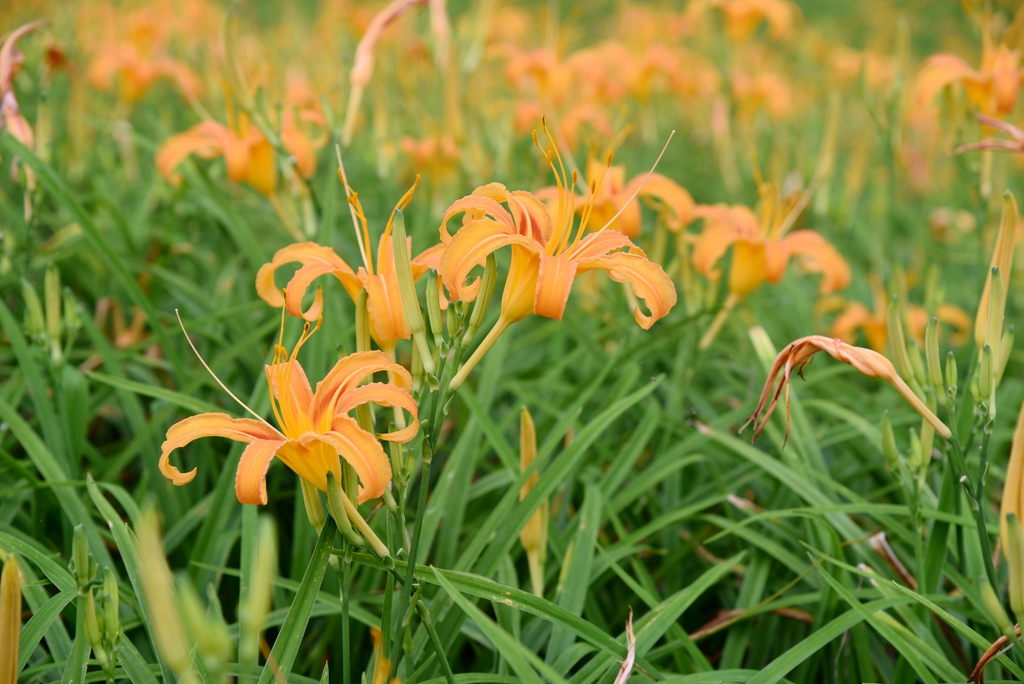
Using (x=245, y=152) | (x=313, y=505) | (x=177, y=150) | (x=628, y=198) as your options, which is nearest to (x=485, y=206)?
(x=313, y=505)

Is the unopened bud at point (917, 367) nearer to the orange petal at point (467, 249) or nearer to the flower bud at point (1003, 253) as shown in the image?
the flower bud at point (1003, 253)

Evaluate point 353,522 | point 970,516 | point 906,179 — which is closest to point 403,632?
point 353,522

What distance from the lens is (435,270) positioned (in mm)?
1063

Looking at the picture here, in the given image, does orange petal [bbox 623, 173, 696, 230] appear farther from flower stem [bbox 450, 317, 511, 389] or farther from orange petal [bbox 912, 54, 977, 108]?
flower stem [bbox 450, 317, 511, 389]

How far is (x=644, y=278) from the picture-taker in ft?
3.42

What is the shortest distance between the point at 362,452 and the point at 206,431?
19 cm

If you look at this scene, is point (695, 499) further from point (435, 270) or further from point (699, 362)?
point (435, 270)

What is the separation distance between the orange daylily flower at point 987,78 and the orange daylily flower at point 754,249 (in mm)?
516

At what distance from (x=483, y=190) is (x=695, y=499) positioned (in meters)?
1.03

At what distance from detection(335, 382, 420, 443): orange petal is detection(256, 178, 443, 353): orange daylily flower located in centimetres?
10

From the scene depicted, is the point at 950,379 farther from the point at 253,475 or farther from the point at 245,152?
the point at 245,152

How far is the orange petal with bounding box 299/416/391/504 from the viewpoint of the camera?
3.02 feet

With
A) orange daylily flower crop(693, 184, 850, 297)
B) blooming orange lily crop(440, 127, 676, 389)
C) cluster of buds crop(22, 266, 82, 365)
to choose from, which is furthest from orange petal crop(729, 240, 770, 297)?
cluster of buds crop(22, 266, 82, 365)

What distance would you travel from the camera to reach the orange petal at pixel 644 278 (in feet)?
3.39
